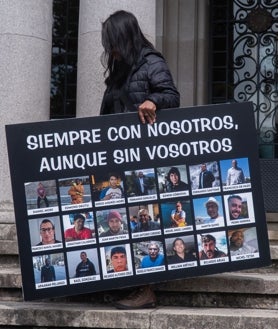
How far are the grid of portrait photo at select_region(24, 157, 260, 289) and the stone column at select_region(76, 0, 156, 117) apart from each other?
6.62ft

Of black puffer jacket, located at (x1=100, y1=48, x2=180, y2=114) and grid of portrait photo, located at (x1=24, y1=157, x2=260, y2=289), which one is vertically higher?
black puffer jacket, located at (x1=100, y1=48, x2=180, y2=114)

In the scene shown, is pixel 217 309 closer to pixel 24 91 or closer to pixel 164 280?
pixel 164 280

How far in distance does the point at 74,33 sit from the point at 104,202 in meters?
4.93

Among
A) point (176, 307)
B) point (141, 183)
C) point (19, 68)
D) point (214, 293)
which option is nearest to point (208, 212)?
point (141, 183)

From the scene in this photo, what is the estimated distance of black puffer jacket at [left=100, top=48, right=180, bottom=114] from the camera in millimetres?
5445

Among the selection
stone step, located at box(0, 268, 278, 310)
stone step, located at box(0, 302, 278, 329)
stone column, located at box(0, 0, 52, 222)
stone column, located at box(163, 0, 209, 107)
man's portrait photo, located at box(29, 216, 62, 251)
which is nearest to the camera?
stone step, located at box(0, 302, 278, 329)

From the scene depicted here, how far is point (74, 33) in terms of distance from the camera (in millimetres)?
9859

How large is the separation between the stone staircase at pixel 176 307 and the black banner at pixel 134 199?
0.25m

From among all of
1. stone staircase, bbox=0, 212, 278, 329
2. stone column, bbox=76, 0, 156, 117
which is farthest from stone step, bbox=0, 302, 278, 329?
stone column, bbox=76, 0, 156, 117

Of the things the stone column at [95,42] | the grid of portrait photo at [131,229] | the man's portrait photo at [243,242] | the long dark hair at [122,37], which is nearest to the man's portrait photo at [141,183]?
the grid of portrait photo at [131,229]

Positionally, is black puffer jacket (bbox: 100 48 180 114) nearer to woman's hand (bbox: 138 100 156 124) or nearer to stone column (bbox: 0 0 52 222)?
woman's hand (bbox: 138 100 156 124)

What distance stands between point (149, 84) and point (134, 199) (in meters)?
0.86

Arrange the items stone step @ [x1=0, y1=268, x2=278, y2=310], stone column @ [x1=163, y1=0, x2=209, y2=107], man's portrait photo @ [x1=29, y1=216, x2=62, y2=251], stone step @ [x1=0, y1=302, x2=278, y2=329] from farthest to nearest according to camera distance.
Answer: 1. stone column @ [x1=163, y1=0, x2=209, y2=107]
2. stone step @ [x1=0, y1=268, x2=278, y2=310]
3. man's portrait photo @ [x1=29, y1=216, x2=62, y2=251]
4. stone step @ [x1=0, y1=302, x2=278, y2=329]

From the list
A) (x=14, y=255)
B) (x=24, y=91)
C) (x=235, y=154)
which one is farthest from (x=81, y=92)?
(x=235, y=154)
